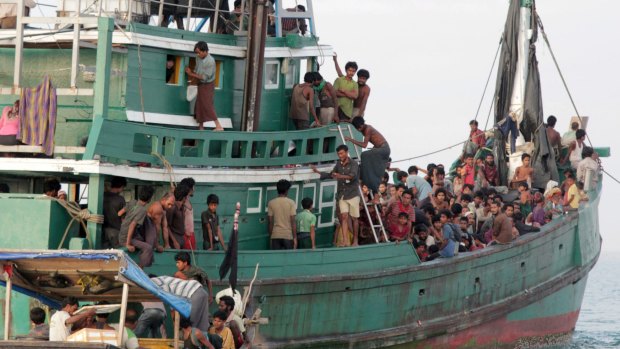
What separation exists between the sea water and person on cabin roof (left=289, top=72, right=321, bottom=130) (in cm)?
991

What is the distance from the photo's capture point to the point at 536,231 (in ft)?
91.4

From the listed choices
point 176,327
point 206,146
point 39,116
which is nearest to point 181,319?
point 176,327

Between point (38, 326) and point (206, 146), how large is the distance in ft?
13.6

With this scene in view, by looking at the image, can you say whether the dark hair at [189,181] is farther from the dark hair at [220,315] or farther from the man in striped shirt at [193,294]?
the dark hair at [220,315]

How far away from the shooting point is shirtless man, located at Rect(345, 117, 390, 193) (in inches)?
949

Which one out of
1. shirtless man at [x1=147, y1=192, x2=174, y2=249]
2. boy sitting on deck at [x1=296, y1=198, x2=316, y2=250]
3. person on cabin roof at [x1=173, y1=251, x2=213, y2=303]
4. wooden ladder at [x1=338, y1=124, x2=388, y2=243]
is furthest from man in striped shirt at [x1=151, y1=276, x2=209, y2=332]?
wooden ladder at [x1=338, y1=124, x2=388, y2=243]

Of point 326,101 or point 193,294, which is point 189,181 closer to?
point 193,294

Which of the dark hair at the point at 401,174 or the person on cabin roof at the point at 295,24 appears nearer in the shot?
the person on cabin roof at the point at 295,24

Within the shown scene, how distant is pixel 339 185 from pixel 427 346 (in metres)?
2.98

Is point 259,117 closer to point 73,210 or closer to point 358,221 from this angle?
point 358,221

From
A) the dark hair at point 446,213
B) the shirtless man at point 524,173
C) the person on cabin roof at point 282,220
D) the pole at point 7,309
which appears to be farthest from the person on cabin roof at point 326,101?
the pole at point 7,309

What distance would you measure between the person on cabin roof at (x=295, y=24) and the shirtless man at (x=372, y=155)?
1.73 meters

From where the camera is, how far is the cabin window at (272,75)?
78.6ft

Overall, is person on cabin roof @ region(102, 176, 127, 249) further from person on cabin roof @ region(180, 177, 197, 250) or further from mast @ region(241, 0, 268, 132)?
mast @ region(241, 0, 268, 132)
